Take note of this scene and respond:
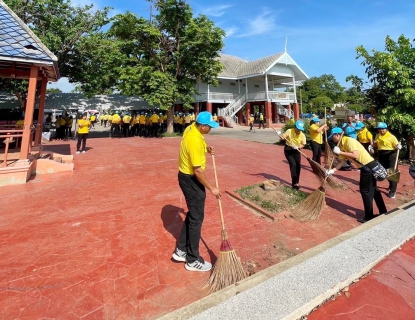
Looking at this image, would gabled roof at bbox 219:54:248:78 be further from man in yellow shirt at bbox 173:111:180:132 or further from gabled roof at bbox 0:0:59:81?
gabled roof at bbox 0:0:59:81

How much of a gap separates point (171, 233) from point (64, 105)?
865 inches

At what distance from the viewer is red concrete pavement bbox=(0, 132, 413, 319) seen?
2449 millimetres

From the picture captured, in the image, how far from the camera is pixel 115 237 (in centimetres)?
366

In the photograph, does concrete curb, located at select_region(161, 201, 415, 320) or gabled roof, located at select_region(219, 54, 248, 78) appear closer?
concrete curb, located at select_region(161, 201, 415, 320)

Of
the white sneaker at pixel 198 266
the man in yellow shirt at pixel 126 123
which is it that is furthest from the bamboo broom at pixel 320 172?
the man in yellow shirt at pixel 126 123

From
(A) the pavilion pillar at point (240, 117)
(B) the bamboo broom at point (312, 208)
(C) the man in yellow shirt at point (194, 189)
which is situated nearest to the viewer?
(C) the man in yellow shirt at point (194, 189)

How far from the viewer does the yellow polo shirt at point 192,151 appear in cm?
276

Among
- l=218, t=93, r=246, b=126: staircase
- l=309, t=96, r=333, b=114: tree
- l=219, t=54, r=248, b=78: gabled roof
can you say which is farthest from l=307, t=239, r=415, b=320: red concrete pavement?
l=309, t=96, r=333, b=114: tree

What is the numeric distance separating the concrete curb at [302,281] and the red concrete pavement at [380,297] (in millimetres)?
77

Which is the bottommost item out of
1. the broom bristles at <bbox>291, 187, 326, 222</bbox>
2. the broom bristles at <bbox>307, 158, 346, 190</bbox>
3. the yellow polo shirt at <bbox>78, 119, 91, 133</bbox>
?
the broom bristles at <bbox>291, 187, 326, 222</bbox>

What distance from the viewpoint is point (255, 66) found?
28.4m

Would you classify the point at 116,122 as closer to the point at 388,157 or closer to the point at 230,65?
the point at 388,157

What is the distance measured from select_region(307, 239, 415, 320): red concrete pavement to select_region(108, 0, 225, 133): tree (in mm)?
14912

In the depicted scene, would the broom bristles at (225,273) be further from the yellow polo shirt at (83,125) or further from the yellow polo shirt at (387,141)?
the yellow polo shirt at (83,125)
